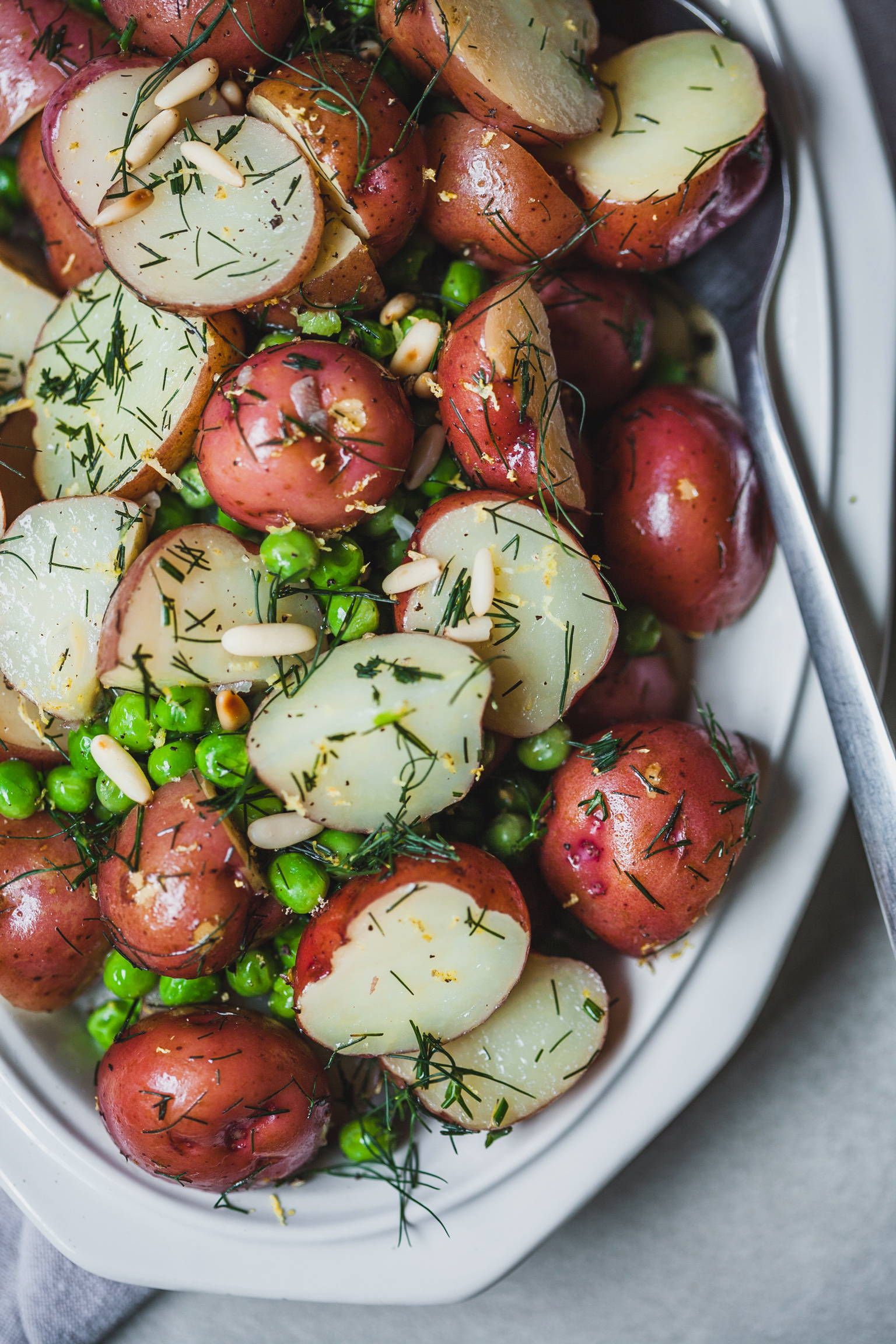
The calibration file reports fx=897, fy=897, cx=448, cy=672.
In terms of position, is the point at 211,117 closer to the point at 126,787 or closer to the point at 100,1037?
the point at 126,787

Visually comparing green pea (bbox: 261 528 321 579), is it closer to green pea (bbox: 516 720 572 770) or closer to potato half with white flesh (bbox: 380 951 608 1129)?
green pea (bbox: 516 720 572 770)

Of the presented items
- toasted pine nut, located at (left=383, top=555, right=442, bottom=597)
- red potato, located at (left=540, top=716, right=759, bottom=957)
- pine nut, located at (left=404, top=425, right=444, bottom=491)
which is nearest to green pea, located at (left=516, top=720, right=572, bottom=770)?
red potato, located at (left=540, top=716, right=759, bottom=957)

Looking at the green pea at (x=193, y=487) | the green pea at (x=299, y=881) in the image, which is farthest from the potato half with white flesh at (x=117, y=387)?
the green pea at (x=299, y=881)

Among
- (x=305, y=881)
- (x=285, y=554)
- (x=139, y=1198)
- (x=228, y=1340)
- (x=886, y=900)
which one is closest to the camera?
(x=285, y=554)

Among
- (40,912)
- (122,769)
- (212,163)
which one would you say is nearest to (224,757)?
(122,769)

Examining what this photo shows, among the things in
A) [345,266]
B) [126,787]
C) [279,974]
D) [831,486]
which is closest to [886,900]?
[831,486]

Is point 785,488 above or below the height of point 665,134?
below

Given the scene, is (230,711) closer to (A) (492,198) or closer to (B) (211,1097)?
(B) (211,1097)

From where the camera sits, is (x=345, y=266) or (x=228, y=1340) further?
(x=228, y=1340)
